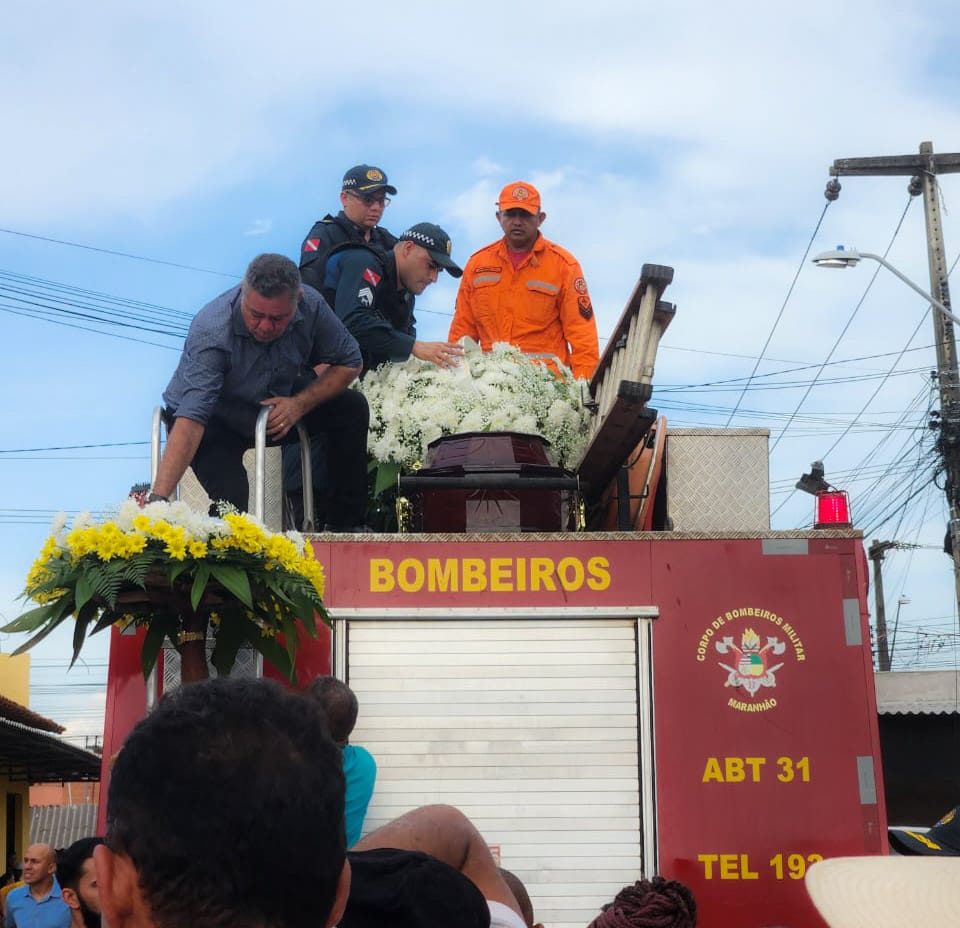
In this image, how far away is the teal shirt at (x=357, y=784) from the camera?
18.9 ft

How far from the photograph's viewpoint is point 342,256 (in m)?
8.44

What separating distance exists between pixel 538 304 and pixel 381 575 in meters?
2.86

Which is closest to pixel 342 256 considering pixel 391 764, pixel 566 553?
pixel 566 553

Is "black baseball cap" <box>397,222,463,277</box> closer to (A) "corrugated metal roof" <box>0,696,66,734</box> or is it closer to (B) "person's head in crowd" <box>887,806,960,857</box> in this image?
(B) "person's head in crowd" <box>887,806,960,857</box>

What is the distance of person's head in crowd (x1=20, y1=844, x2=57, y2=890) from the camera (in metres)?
9.51

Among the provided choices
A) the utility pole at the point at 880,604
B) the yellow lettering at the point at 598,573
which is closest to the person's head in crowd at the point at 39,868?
the yellow lettering at the point at 598,573

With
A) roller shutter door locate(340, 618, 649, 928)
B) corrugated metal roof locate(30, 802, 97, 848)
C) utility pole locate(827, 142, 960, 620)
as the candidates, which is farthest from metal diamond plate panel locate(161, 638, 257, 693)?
corrugated metal roof locate(30, 802, 97, 848)

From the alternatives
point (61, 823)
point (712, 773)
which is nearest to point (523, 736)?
point (712, 773)

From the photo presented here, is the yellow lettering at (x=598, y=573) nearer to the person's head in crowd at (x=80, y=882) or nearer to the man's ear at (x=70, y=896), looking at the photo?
the person's head in crowd at (x=80, y=882)

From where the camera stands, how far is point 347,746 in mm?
6066

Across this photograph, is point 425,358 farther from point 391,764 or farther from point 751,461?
point 391,764

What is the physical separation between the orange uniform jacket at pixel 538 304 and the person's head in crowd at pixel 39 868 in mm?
4272

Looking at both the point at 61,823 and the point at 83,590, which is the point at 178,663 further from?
the point at 61,823

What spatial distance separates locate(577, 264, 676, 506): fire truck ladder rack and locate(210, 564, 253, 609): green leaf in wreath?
2.10 metres
